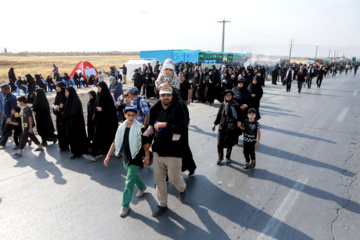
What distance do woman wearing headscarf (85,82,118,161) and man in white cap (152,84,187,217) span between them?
2390 mm

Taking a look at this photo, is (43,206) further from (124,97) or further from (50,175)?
(124,97)

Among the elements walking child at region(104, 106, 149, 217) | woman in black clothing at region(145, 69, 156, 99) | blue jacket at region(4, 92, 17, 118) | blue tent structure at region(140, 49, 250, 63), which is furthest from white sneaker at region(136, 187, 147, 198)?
blue tent structure at region(140, 49, 250, 63)

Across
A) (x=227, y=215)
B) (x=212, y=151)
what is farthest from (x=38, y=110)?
(x=227, y=215)

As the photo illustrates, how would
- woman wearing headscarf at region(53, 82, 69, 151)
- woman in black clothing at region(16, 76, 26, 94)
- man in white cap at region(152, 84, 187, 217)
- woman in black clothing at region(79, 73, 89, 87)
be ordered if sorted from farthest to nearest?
1. woman in black clothing at region(79, 73, 89, 87)
2. woman in black clothing at region(16, 76, 26, 94)
3. woman wearing headscarf at region(53, 82, 69, 151)
4. man in white cap at region(152, 84, 187, 217)

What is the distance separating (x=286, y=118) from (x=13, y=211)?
914 centimetres

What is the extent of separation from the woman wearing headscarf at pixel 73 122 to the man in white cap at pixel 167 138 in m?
2.88

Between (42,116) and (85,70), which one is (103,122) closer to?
(42,116)

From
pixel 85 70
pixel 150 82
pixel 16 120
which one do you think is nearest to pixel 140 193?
pixel 16 120

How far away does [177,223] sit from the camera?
3592 millimetres

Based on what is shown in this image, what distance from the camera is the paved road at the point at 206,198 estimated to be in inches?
137

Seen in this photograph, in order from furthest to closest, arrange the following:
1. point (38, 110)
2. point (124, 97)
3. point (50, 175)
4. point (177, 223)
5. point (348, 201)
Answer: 1. point (38, 110)
2. point (124, 97)
3. point (50, 175)
4. point (348, 201)
5. point (177, 223)

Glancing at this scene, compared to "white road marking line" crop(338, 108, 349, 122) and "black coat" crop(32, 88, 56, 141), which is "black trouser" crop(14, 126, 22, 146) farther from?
"white road marking line" crop(338, 108, 349, 122)

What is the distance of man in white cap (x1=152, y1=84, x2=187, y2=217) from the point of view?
11.6 ft

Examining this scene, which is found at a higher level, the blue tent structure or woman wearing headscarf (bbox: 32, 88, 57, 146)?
the blue tent structure
